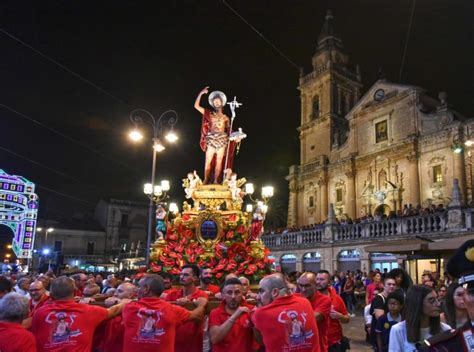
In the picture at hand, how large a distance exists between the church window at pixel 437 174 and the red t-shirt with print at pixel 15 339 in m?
33.7

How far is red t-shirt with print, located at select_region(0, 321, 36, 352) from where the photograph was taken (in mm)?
3814

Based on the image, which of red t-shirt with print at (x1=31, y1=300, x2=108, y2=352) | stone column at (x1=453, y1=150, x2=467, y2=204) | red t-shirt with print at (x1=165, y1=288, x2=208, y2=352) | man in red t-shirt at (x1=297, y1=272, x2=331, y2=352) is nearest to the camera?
red t-shirt with print at (x1=31, y1=300, x2=108, y2=352)

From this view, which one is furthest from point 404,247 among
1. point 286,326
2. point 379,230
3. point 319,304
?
point 379,230

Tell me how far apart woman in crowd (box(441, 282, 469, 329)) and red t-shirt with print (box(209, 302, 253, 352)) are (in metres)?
1.94

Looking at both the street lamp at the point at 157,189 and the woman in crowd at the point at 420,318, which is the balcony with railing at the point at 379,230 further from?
the woman in crowd at the point at 420,318

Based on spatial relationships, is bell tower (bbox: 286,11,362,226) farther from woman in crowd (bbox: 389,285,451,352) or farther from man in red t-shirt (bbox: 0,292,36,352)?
man in red t-shirt (bbox: 0,292,36,352)

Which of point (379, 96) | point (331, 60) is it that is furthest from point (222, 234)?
point (331, 60)

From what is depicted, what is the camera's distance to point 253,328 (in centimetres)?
446

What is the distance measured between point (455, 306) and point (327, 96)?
42.3 m

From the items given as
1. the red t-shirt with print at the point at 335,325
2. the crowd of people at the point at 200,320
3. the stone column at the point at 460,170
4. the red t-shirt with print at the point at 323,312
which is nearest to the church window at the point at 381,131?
the stone column at the point at 460,170

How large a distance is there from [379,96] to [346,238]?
17.0 m

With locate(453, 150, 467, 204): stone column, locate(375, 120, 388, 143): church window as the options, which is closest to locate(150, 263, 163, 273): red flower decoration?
locate(453, 150, 467, 204): stone column

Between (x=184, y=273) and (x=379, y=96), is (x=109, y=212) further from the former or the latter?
(x=184, y=273)

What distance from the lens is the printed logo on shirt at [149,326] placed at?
438 centimetres
